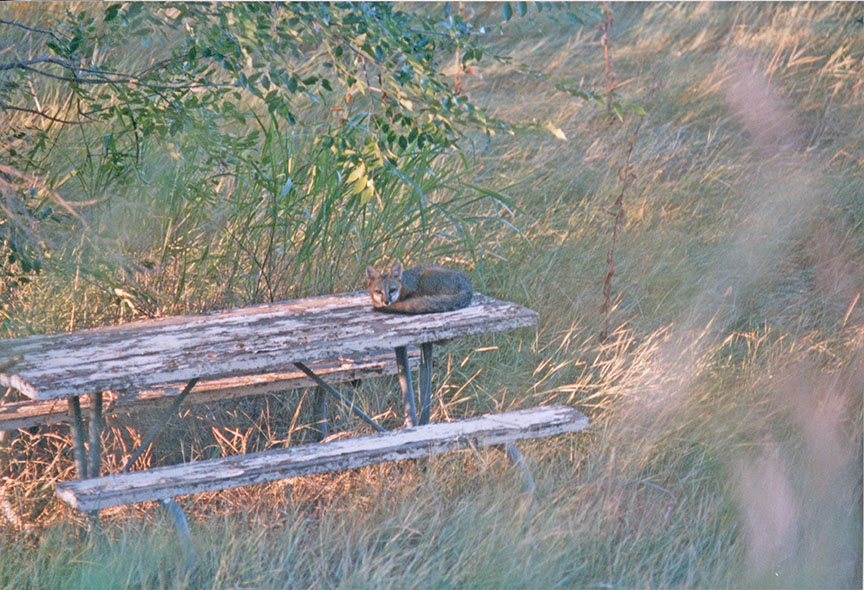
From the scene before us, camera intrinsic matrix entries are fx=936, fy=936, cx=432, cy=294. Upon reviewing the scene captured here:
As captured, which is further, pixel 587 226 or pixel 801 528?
pixel 587 226

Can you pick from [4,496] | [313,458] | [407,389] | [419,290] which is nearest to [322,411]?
[407,389]

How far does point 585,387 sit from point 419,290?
105 cm

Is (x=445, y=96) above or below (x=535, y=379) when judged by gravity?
above

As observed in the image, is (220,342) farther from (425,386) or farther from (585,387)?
(585,387)

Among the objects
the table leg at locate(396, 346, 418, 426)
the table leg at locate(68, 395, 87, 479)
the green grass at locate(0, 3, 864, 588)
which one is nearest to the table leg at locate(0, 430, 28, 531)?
the green grass at locate(0, 3, 864, 588)

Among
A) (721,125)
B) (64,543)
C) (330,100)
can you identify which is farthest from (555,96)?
(64,543)

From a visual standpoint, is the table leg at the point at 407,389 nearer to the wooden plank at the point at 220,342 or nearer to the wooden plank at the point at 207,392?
the wooden plank at the point at 220,342

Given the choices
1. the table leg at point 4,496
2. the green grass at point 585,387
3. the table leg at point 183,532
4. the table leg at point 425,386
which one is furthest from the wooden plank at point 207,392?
the table leg at point 183,532

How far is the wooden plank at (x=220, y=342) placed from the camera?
3289 mm

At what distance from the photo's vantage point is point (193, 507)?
3920 millimetres

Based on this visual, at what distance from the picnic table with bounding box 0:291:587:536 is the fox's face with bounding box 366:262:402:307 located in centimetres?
7

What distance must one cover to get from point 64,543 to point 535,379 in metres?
2.44

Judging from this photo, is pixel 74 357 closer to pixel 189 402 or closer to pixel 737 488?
pixel 189 402

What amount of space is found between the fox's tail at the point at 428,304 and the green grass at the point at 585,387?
61 centimetres
